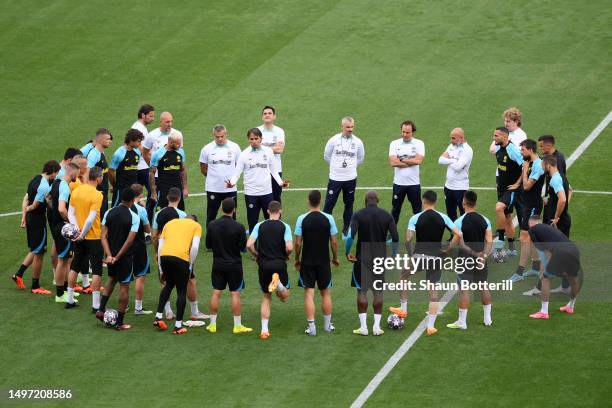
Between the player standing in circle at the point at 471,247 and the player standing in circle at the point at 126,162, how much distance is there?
6933 mm

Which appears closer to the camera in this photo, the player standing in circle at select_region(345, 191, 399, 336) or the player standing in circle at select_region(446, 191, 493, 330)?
the player standing in circle at select_region(345, 191, 399, 336)

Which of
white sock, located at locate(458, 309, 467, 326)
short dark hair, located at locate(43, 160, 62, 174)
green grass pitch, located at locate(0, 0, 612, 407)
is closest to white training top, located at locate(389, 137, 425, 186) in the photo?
green grass pitch, located at locate(0, 0, 612, 407)

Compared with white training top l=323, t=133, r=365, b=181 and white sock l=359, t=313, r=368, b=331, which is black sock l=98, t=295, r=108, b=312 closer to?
white sock l=359, t=313, r=368, b=331

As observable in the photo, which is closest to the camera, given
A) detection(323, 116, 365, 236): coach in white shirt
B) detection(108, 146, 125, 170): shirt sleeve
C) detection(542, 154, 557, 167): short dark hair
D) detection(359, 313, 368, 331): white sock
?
detection(359, 313, 368, 331): white sock

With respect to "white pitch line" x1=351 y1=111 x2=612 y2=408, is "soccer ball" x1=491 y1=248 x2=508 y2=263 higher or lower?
higher

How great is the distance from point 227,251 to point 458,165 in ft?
18.9

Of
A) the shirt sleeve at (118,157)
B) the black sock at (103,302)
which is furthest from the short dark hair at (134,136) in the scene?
the black sock at (103,302)

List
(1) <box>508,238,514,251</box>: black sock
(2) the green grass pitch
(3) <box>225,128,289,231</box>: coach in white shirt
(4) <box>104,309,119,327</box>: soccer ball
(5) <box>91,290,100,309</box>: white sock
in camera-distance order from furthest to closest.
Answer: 1. (1) <box>508,238,514,251</box>: black sock
2. (3) <box>225,128,289,231</box>: coach in white shirt
3. (5) <box>91,290,100,309</box>: white sock
4. (4) <box>104,309,119,327</box>: soccer ball
5. (2) the green grass pitch

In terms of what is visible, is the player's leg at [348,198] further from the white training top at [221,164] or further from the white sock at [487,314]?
the white sock at [487,314]

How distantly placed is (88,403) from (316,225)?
4.55 meters

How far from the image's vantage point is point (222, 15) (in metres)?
36.7

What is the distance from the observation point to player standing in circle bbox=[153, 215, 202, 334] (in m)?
18.6

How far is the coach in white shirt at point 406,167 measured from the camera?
2284cm

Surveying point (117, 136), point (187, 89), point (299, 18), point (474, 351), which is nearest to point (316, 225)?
point (474, 351)
